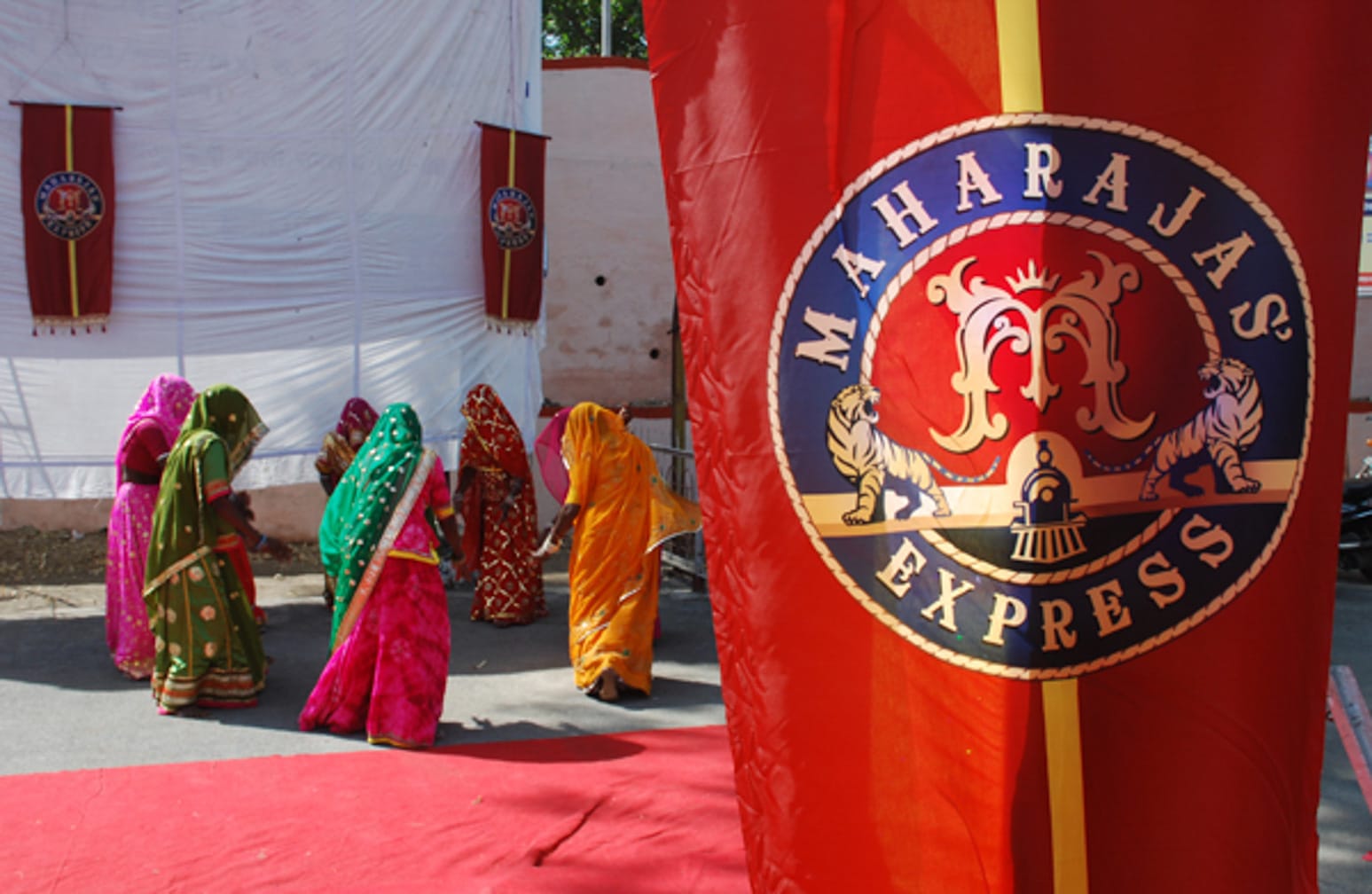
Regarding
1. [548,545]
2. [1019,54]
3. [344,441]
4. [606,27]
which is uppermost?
[606,27]

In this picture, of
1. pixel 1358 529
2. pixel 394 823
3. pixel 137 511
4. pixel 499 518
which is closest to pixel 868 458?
pixel 394 823

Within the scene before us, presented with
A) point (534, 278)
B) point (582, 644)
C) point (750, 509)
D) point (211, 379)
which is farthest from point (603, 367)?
point (750, 509)

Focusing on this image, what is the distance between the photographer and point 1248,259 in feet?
4.37

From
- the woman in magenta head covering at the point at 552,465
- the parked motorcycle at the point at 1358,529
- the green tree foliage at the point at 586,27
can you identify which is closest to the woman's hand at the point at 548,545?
the woman in magenta head covering at the point at 552,465

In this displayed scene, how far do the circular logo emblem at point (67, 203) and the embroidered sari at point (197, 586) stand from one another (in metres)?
2.89

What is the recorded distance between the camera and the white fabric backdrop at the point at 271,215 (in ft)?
26.2

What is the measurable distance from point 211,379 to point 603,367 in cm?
479

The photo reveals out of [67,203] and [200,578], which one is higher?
[67,203]

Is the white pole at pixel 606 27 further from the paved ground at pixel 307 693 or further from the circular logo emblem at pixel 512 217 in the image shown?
the paved ground at pixel 307 693

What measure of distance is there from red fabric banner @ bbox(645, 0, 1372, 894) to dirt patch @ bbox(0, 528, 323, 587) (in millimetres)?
8750

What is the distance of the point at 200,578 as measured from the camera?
5691mm

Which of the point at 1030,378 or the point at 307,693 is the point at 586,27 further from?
the point at 1030,378

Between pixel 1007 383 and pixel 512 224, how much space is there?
7944mm

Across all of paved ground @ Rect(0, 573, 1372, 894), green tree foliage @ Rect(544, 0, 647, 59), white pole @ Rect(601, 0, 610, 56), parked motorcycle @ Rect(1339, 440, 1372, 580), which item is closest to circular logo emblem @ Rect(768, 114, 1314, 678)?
paved ground @ Rect(0, 573, 1372, 894)
